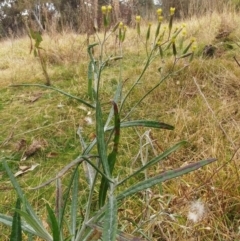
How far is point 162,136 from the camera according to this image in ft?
5.23

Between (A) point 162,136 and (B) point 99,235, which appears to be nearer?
(B) point 99,235

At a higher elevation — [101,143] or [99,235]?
[101,143]

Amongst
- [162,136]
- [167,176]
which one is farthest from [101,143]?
[162,136]

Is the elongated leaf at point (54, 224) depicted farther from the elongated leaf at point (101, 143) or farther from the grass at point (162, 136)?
the grass at point (162, 136)

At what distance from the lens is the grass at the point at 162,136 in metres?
1.08

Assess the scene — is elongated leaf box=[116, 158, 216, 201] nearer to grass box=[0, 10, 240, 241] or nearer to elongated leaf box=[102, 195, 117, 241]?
elongated leaf box=[102, 195, 117, 241]

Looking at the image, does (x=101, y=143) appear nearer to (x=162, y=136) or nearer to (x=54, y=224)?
(x=54, y=224)

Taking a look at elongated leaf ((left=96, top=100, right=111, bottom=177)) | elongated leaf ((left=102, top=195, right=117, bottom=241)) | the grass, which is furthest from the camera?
the grass

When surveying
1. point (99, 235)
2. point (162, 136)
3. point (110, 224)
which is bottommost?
point (162, 136)

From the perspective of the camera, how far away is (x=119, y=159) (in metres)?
1.54

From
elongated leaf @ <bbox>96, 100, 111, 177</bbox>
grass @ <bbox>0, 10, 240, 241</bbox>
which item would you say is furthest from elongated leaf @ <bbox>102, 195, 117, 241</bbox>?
grass @ <bbox>0, 10, 240, 241</bbox>

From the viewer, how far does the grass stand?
42.3 inches

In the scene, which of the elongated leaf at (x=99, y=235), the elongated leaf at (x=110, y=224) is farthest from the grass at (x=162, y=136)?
the elongated leaf at (x=110, y=224)

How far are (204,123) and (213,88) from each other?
500mm
